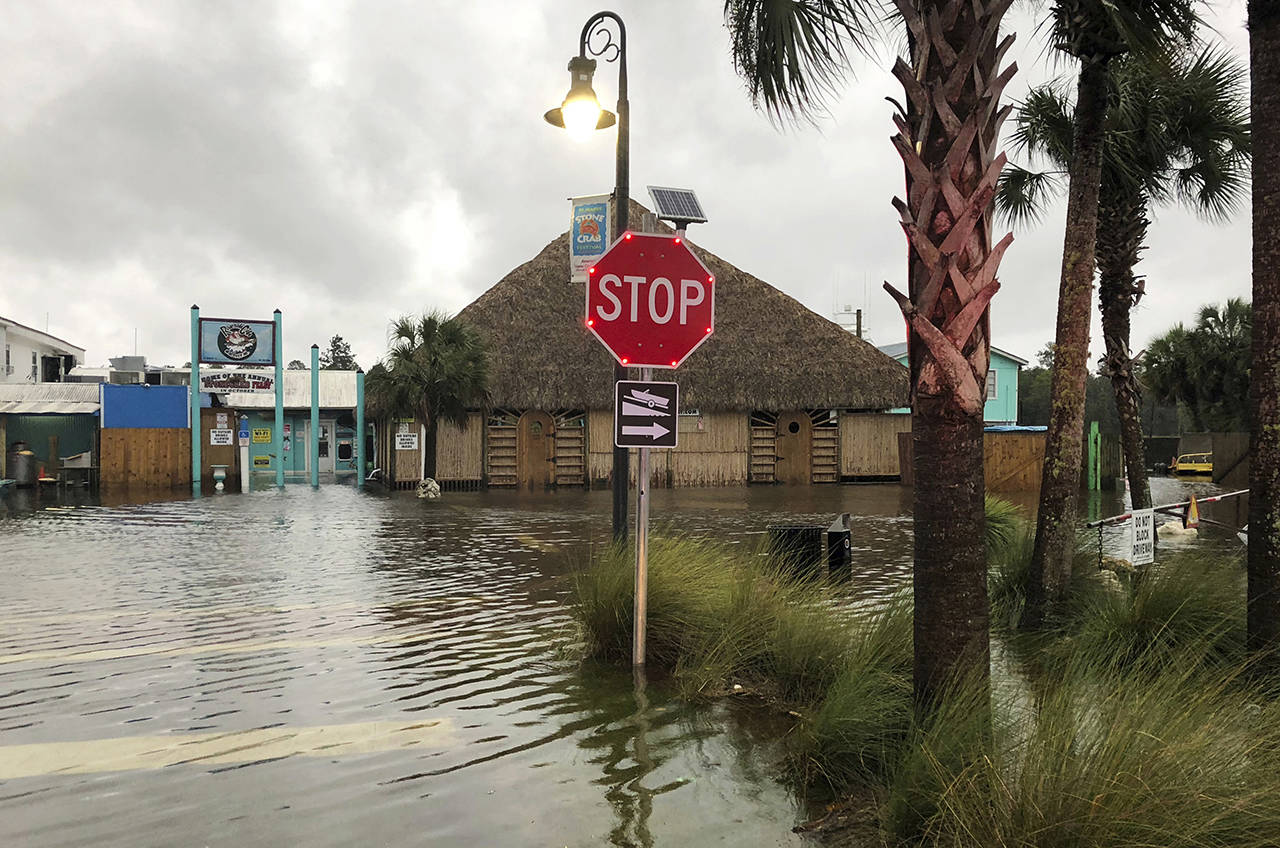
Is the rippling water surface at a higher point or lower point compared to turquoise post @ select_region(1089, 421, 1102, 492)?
lower

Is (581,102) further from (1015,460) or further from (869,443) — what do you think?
(869,443)

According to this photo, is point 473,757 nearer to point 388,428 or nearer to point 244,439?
point 244,439

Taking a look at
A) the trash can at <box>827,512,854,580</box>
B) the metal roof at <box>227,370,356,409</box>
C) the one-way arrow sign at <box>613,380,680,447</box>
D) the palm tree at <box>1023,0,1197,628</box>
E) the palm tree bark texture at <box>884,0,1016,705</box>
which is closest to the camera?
the palm tree bark texture at <box>884,0,1016,705</box>

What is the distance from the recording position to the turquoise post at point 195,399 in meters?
25.7

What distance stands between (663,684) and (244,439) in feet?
76.4

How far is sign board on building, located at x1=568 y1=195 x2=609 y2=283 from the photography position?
954 cm

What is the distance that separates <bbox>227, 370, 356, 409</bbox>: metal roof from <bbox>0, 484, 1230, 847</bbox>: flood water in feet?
84.0

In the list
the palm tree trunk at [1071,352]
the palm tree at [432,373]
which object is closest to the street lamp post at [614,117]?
the palm tree trunk at [1071,352]

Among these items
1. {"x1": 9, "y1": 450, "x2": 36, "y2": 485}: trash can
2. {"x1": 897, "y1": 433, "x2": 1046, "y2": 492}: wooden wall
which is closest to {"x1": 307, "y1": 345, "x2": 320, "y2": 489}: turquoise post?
{"x1": 9, "y1": 450, "x2": 36, "y2": 485}: trash can

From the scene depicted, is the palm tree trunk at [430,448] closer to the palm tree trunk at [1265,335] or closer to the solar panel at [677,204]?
the solar panel at [677,204]

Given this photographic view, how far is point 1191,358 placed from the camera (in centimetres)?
3981

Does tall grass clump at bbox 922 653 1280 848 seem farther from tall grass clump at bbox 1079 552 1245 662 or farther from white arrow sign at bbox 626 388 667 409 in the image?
white arrow sign at bbox 626 388 667 409

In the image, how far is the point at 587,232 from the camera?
979 cm

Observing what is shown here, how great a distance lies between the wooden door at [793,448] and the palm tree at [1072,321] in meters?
22.0
